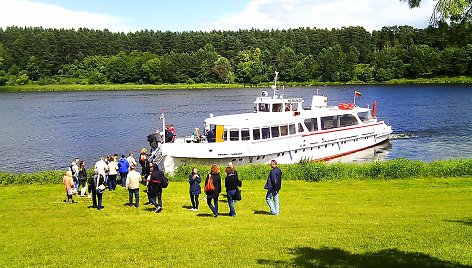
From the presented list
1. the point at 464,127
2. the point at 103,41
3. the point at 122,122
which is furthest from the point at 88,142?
the point at 103,41

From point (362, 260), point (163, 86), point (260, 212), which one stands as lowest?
point (260, 212)

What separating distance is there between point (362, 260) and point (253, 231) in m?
4.76

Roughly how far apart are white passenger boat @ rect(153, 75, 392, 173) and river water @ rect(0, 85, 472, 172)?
3447 mm

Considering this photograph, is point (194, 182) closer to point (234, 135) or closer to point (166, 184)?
point (166, 184)

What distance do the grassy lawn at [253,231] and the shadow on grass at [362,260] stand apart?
0.03m

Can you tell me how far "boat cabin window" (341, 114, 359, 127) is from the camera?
4622 centimetres

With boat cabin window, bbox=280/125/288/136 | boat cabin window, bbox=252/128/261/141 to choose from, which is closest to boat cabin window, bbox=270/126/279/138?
boat cabin window, bbox=280/125/288/136

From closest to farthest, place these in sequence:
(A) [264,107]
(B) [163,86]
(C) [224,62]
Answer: (A) [264,107], (B) [163,86], (C) [224,62]

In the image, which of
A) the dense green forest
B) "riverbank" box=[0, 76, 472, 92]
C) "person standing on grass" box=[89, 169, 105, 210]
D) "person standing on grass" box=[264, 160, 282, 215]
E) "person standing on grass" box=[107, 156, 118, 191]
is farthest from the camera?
the dense green forest

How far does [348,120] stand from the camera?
47.0 meters

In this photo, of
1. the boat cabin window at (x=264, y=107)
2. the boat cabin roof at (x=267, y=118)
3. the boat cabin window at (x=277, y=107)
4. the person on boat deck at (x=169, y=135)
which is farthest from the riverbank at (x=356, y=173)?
the boat cabin window at (x=264, y=107)

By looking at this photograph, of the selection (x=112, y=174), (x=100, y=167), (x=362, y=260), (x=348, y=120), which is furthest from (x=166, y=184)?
(x=348, y=120)

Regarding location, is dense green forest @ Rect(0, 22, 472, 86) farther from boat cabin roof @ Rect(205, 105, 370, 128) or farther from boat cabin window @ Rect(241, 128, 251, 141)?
boat cabin window @ Rect(241, 128, 251, 141)

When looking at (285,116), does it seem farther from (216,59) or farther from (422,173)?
(216,59)
